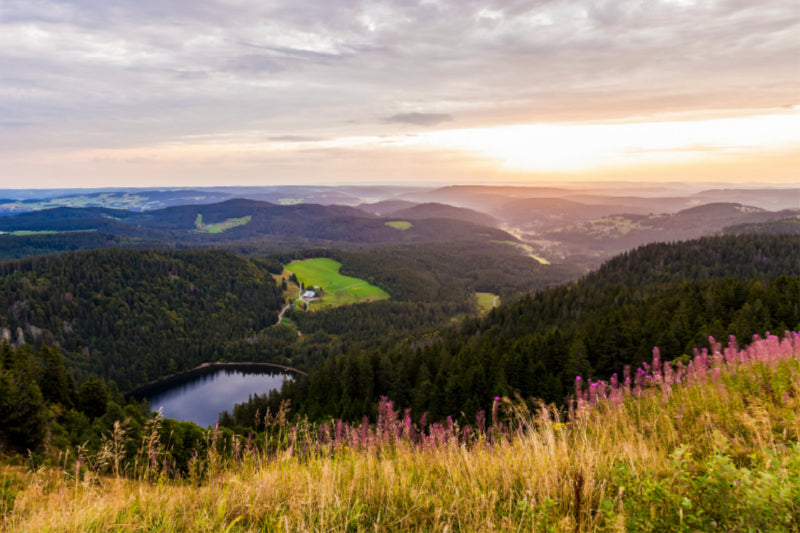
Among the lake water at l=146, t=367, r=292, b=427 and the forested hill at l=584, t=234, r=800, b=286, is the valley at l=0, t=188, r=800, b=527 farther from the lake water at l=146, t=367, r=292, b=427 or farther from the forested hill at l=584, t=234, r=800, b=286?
the lake water at l=146, t=367, r=292, b=427

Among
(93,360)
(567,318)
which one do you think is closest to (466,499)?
(567,318)

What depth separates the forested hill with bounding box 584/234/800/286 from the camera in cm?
13400

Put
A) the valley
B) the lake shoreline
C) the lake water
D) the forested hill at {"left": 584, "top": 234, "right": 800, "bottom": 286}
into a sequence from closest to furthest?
the valley → the lake water → the forested hill at {"left": 584, "top": 234, "right": 800, "bottom": 286} → the lake shoreline

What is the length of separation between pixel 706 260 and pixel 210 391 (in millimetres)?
201268

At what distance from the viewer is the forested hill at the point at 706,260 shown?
440ft

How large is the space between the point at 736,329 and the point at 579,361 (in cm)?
1345

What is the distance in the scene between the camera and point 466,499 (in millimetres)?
5266

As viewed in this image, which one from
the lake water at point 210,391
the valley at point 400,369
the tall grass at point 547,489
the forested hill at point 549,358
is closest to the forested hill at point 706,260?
the valley at point 400,369

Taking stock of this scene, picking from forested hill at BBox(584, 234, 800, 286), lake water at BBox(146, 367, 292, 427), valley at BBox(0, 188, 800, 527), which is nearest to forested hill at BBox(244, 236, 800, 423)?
valley at BBox(0, 188, 800, 527)

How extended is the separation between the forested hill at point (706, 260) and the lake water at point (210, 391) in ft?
448

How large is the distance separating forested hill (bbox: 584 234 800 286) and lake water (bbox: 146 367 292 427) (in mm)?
136489

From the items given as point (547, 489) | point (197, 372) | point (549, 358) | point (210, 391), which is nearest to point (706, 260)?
point (549, 358)

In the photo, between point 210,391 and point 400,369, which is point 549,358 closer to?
point 400,369

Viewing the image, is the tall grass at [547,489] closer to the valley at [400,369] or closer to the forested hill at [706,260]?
the valley at [400,369]
